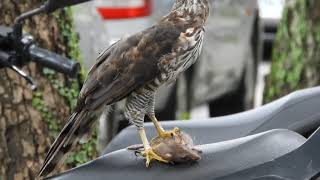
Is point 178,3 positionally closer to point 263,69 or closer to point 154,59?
point 154,59

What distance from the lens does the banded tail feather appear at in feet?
9.21

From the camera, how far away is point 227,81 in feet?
30.4

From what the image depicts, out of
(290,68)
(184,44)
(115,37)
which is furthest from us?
(115,37)

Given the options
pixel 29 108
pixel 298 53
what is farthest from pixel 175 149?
pixel 298 53

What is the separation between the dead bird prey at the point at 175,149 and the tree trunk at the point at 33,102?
50.4 inches

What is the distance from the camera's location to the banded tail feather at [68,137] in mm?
2807

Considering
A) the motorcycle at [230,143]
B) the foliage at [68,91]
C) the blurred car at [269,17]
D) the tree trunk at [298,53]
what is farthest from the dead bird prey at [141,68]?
the blurred car at [269,17]

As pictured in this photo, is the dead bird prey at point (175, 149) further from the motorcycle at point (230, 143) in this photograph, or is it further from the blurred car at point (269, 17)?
the blurred car at point (269, 17)

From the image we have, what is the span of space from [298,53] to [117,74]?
3876 mm

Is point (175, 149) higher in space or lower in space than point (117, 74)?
lower

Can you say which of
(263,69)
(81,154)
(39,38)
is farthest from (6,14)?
(263,69)

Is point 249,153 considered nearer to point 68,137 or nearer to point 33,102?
point 68,137

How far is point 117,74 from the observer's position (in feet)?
8.96

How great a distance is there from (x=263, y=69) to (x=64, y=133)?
948cm
